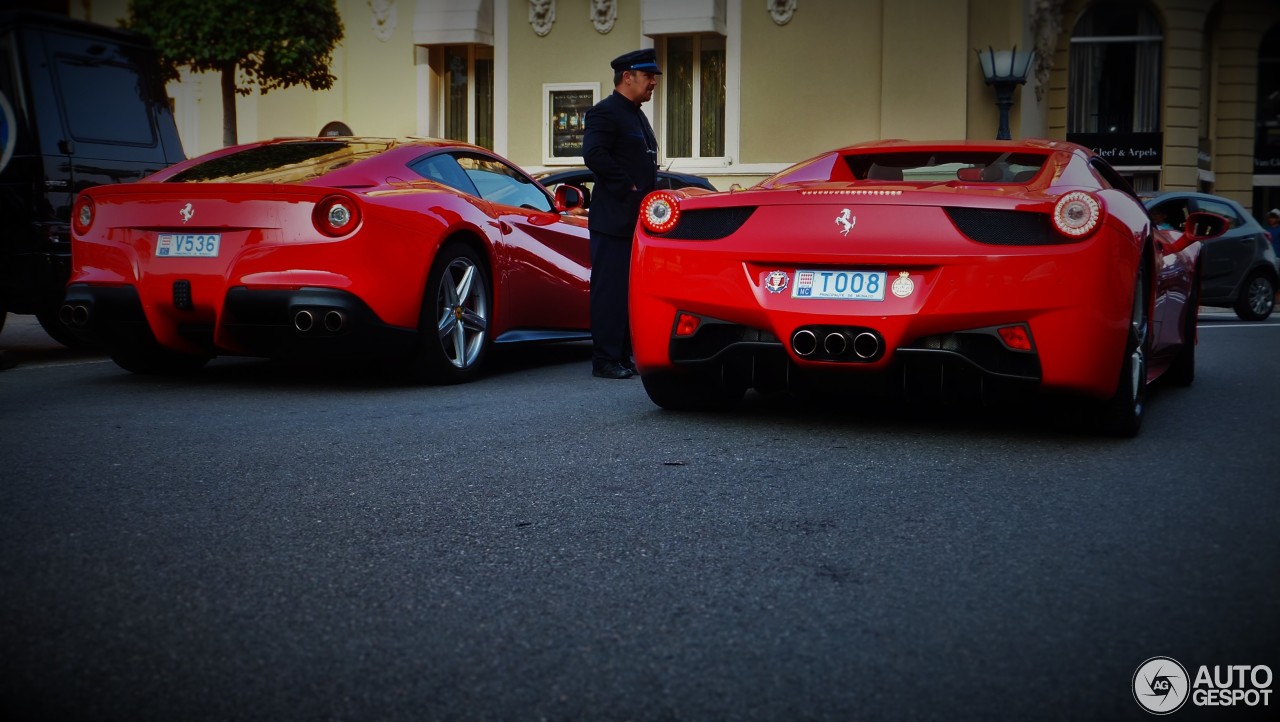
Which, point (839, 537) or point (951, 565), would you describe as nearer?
point (951, 565)

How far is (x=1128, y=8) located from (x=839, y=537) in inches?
1104

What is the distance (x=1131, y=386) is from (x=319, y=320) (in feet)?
11.5

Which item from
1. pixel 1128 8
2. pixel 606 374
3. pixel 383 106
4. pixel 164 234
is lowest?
pixel 606 374

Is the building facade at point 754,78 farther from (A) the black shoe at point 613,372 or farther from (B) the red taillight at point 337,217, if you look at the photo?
(B) the red taillight at point 337,217

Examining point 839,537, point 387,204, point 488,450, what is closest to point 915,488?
point 839,537

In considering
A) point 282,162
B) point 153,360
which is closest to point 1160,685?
point 282,162

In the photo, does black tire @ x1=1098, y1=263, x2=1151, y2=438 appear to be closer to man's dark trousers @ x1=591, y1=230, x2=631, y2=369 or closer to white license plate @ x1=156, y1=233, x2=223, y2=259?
man's dark trousers @ x1=591, y1=230, x2=631, y2=369

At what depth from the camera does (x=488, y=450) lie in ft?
16.6

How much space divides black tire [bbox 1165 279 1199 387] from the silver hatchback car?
929cm

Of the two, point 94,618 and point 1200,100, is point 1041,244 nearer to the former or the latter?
point 94,618

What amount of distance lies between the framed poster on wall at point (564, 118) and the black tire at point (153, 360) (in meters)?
16.7

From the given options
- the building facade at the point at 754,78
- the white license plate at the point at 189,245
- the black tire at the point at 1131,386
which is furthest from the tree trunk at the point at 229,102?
the black tire at the point at 1131,386

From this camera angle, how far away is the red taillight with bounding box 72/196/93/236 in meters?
7.00

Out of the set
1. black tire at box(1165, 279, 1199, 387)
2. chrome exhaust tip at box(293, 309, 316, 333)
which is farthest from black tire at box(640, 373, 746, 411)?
black tire at box(1165, 279, 1199, 387)
